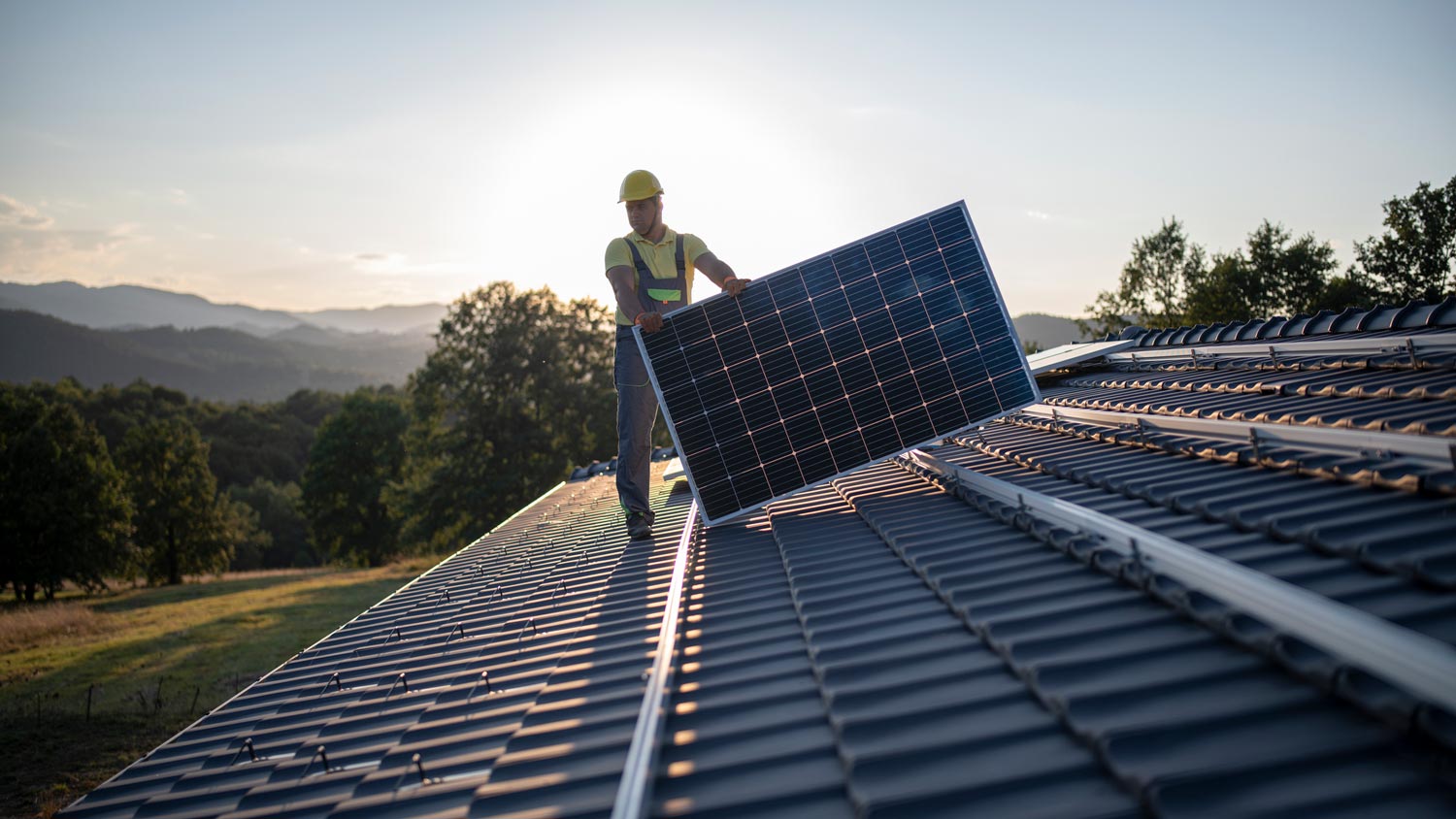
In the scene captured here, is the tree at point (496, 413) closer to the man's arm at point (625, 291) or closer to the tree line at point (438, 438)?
the tree line at point (438, 438)

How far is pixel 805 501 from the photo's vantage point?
27.1ft

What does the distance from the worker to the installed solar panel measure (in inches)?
20.2

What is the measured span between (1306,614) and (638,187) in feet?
20.9

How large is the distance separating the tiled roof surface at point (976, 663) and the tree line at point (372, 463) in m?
49.1

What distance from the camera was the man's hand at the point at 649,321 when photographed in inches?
297

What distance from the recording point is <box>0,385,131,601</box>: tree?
47.9 m

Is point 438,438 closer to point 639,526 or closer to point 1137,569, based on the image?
point 639,526

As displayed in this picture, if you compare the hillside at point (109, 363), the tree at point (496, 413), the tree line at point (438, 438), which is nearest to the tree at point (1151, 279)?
the tree line at point (438, 438)

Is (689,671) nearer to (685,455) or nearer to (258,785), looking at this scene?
(258,785)

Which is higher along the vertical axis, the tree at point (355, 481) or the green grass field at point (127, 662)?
the tree at point (355, 481)

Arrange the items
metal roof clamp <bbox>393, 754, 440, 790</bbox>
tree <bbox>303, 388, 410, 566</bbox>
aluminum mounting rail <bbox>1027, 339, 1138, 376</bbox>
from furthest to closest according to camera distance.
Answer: tree <bbox>303, 388, 410, 566</bbox> < aluminum mounting rail <bbox>1027, 339, 1138, 376</bbox> < metal roof clamp <bbox>393, 754, 440, 790</bbox>

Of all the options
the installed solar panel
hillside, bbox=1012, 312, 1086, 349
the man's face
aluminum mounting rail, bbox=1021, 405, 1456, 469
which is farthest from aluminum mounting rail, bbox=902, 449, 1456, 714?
hillside, bbox=1012, 312, 1086, 349

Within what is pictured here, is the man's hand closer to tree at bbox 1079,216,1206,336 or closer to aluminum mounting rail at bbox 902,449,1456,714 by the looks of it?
aluminum mounting rail at bbox 902,449,1456,714

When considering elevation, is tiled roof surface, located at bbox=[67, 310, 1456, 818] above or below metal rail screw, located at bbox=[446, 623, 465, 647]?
below
